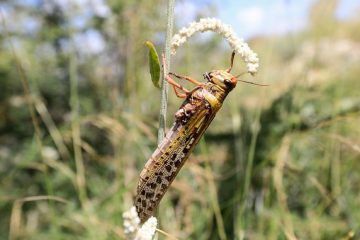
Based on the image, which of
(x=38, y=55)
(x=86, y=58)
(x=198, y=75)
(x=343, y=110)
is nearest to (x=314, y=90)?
(x=343, y=110)

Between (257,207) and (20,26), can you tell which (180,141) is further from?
(20,26)

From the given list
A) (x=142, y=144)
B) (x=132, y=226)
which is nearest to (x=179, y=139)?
(x=132, y=226)

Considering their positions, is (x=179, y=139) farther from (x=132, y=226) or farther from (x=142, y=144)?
(x=142, y=144)

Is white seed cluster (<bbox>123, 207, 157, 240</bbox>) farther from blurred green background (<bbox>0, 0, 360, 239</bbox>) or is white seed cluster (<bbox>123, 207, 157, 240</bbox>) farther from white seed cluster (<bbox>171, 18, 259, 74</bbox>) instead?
blurred green background (<bbox>0, 0, 360, 239</bbox>)

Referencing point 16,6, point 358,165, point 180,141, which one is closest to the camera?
point 180,141

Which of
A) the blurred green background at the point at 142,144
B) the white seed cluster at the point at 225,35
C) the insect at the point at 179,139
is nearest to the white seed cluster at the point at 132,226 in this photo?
the insect at the point at 179,139

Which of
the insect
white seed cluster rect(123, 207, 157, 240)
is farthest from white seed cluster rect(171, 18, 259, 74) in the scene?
white seed cluster rect(123, 207, 157, 240)
